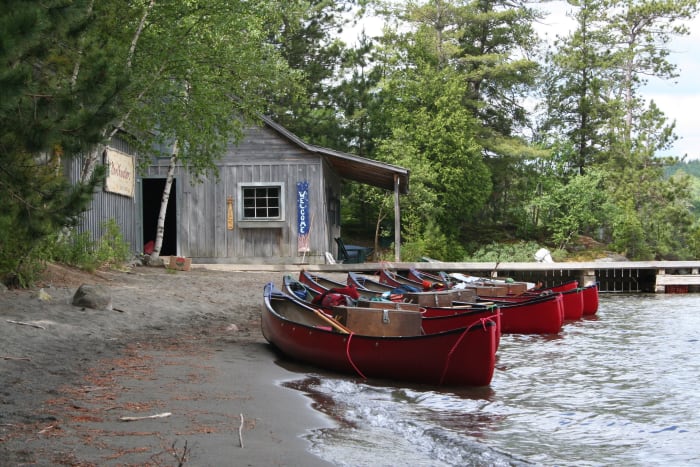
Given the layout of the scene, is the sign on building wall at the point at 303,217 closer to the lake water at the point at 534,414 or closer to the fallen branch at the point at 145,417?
the lake water at the point at 534,414

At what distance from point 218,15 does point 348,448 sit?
38.0 feet

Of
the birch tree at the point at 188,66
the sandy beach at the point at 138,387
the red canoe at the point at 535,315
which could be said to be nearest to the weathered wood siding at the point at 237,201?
the birch tree at the point at 188,66

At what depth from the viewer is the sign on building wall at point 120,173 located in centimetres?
1747

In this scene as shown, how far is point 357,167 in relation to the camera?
80.0ft

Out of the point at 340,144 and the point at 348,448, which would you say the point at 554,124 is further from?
the point at 348,448

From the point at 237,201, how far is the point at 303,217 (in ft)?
6.85

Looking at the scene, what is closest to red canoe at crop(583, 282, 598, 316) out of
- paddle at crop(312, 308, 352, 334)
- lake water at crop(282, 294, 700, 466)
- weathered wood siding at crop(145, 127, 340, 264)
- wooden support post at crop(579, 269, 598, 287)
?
lake water at crop(282, 294, 700, 466)

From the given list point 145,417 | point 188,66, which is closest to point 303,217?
point 188,66

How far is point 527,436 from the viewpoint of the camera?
650cm

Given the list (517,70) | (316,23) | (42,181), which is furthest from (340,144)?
(42,181)

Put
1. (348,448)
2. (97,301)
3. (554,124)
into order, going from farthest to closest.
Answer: (554,124) < (97,301) < (348,448)

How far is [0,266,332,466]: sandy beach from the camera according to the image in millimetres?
4750

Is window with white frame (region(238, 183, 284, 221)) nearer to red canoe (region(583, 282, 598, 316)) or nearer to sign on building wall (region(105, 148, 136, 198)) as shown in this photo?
sign on building wall (region(105, 148, 136, 198))

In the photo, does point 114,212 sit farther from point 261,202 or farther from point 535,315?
point 535,315
